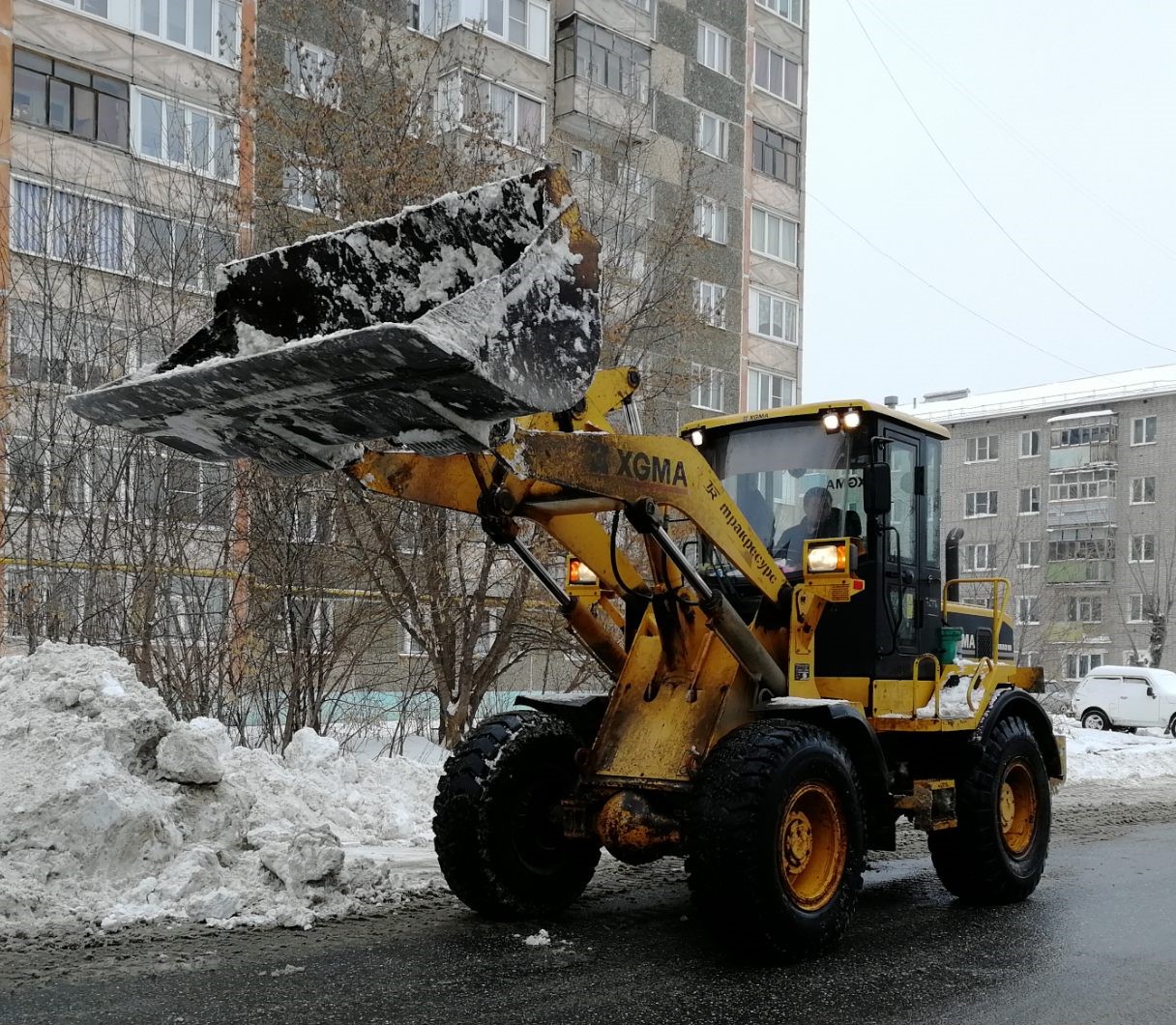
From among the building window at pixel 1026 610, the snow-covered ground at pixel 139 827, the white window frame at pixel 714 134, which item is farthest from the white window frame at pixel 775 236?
the snow-covered ground at pixel 139 827

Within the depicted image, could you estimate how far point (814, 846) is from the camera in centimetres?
665

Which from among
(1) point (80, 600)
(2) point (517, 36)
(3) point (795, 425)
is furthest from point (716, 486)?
(2) point (517, 36)

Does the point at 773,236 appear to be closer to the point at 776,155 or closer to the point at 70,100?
the point at 776,155

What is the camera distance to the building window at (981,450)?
60375mm

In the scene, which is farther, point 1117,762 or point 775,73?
point 775,73

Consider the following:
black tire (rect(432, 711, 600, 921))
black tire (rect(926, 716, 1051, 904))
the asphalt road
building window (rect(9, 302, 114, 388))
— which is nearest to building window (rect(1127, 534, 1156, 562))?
building window (rect(9, 302, 114, 388))

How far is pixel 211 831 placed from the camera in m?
7.67

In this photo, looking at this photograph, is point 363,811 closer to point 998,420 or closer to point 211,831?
point 211,831

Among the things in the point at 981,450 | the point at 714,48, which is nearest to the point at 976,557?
the point at 981,450

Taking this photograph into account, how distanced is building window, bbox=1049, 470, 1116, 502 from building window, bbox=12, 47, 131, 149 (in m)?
45.5

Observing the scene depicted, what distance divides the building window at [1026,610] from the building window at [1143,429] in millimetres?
10235

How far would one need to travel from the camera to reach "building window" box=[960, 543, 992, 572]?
2073 inches

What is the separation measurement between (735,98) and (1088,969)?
29965mm

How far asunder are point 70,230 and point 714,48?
23156 mm
